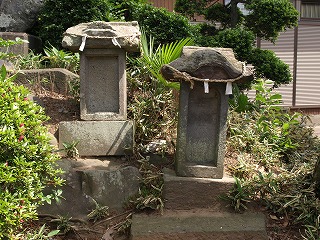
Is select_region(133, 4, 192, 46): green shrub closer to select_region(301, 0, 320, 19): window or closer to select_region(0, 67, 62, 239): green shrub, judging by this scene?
select_region(0, 67, 62, 239): green shrub

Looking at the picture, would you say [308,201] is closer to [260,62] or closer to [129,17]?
[260,62]

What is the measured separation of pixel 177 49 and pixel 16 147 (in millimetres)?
2743

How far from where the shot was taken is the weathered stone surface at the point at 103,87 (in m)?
4.98

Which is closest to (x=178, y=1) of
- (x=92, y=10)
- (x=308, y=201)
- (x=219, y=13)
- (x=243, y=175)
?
(x=219, y=13)

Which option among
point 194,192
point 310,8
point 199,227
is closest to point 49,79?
point 194,192

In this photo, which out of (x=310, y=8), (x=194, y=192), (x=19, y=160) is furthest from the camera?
(x=310, y=8)

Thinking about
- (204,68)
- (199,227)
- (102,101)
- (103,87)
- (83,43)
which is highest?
(83,43)

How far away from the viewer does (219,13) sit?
7.18 m

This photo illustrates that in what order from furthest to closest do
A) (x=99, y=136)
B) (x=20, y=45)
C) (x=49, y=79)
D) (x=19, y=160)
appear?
(x=20, y=45) → (x=49, y=79) → (x=99, y=136) → (x=19, y=160)

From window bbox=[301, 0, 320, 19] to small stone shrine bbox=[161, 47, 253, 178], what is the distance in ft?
21.9

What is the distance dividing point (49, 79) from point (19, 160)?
8.35 feet

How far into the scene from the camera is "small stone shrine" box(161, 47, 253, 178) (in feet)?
14.1

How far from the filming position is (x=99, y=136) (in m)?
5.01

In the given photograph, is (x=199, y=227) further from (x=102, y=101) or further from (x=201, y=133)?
(x=102, y=101)
